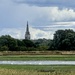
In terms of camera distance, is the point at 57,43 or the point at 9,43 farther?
the point at 9,43

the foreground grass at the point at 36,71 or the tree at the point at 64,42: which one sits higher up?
the tree at the point at 64,42

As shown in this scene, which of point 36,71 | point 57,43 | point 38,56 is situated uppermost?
point 57,43

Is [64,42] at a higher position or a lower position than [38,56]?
higher

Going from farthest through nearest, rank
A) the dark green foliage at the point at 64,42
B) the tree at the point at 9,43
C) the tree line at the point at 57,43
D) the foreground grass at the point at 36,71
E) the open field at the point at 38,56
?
the tree at the point at 9,43
the tree line at the point at 57,43
the dark green foliage at the point at 64,42
the open field at the point at 38,56
the foreground grass at the point at 36,71

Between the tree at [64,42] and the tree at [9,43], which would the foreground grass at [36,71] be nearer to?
the tree at [64,42]

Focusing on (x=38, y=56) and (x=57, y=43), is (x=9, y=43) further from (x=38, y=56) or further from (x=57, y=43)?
(x=38, y=56)

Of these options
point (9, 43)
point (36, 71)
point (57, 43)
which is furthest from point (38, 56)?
point (9, 43)

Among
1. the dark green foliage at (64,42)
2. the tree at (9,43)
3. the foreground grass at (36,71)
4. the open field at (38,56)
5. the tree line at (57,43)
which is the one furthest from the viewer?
the tree at (9,43)

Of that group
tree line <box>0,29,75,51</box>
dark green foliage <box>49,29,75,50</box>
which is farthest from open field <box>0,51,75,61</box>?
dark green foliage <box>49,29,75,50</box>

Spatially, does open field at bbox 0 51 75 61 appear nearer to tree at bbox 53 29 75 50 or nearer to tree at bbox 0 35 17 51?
tree at bbox 53 29 75 50

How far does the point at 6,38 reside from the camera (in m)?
121

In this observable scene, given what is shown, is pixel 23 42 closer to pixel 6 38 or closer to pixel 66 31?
pixel 6 38

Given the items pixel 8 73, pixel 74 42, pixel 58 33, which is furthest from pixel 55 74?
pixel 58 33

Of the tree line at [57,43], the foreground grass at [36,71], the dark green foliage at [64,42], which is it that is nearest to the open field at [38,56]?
the foreground grass at [36,71]
